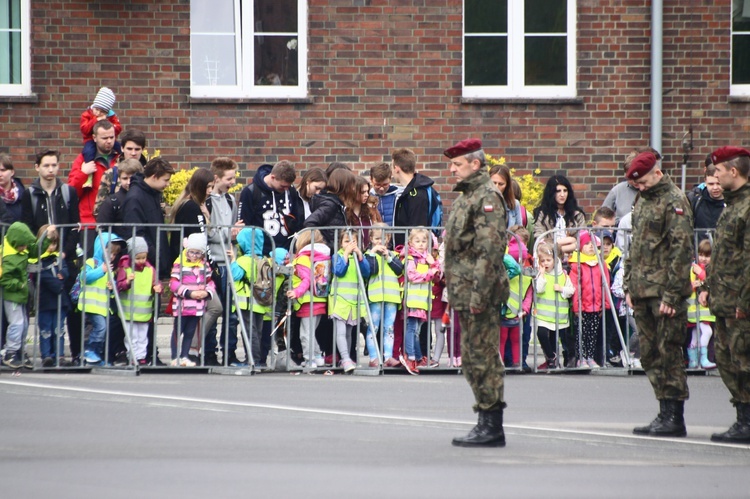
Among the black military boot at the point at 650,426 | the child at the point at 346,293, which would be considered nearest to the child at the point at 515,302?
the child at the point at 346,293

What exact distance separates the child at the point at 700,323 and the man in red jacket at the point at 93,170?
5.83 meters

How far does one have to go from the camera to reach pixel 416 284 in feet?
39.1

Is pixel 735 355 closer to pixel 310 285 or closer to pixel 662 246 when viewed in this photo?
pixel 662 246

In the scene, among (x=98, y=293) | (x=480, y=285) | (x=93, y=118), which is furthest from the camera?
(x=93, y=118)

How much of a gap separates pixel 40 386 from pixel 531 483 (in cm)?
501

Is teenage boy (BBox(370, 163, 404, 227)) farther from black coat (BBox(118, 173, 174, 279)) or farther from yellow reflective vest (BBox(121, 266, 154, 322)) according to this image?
yellow reflective vest (BBox(121, 266, 154, 322))

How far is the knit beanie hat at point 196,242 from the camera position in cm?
1166

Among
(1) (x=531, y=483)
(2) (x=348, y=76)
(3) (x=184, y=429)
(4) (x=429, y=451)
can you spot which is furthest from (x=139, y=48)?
(1) (x=531, y=483)

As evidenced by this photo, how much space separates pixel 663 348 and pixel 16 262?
5855 millimetres

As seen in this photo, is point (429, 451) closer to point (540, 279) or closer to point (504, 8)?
point (540, 279)

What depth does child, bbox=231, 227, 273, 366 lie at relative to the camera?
462 inches

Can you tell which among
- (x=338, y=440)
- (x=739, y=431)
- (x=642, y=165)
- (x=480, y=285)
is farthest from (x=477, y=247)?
(x=739, y=431)

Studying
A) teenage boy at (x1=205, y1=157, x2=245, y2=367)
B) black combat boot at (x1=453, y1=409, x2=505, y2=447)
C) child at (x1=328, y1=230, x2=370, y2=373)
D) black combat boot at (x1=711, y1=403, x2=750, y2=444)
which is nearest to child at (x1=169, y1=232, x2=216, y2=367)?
teenage boy at (x1=205, y1=157, x2=245, y2=367)

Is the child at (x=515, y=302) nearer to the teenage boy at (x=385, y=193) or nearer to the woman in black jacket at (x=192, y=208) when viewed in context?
the teenage boy at (x=385, y=193)
